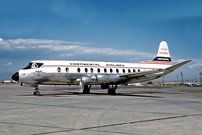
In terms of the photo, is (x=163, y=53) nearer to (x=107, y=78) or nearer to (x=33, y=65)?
(x=107, y=78)

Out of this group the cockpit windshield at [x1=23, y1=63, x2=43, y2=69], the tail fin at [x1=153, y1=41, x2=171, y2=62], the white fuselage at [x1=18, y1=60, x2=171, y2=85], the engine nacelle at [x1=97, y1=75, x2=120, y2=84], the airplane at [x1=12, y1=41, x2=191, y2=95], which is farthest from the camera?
the tail fin at [x1=153, y1=41, x2=171, y2=62]

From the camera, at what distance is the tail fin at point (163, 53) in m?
Result: 34.9

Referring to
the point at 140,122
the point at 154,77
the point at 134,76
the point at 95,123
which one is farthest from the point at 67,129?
the point at 154,77

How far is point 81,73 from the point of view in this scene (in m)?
27.4

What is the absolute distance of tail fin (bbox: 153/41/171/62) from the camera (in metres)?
34.9

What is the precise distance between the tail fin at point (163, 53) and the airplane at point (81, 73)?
181 inches

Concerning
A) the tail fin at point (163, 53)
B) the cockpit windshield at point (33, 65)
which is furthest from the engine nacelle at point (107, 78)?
the tail fin at point (163, 53)

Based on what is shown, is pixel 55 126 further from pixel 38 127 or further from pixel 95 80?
pixel 95 80

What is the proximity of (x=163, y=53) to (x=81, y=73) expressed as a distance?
15.0 metres

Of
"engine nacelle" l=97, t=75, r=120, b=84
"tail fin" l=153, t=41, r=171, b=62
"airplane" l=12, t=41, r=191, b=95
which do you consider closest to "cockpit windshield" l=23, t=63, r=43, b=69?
"airplane" l=12, t=41, r=191, b=95

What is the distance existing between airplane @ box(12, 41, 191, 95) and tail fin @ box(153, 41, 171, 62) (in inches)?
181

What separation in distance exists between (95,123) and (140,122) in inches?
68.8

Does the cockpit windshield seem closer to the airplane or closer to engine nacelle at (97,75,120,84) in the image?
the airplane

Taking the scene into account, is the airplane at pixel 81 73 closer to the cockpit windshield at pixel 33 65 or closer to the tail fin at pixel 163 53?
the cockpit windshield at pixel 33 65
